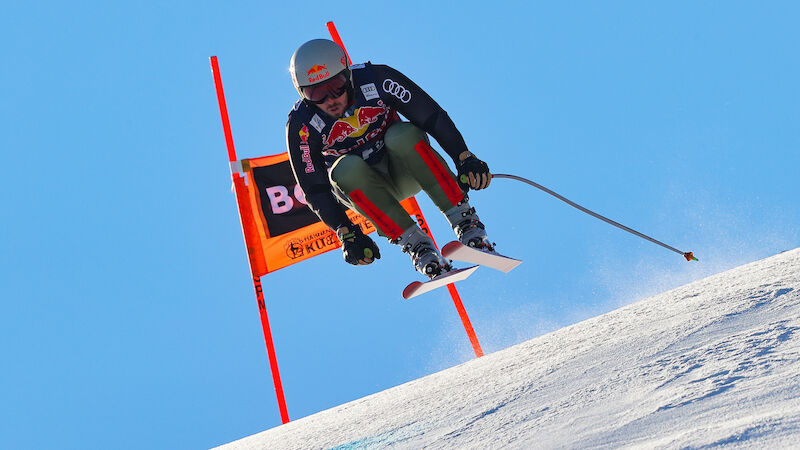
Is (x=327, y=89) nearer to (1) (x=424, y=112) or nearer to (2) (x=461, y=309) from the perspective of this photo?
(1) (x=424, y=112)

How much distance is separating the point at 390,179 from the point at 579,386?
6.60ft

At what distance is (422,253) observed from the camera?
419 cm

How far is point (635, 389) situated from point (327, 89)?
2.57m

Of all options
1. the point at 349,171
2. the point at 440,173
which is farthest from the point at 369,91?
the point at 440,173

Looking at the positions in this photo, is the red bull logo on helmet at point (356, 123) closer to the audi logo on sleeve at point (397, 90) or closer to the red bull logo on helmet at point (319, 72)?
the audi logo on sleeve at point (397, 90)

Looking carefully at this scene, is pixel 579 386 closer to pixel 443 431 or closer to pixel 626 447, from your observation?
pixel 443 431

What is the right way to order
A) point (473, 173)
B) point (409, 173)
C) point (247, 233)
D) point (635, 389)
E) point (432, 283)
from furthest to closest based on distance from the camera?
point (247, 233), point (409, 173), point (473, 173), point (432, 283), point (635, 389)

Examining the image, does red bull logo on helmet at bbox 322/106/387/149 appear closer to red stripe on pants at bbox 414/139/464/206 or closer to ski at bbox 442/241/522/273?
red stripe on pants at bbox 414/139/464/206

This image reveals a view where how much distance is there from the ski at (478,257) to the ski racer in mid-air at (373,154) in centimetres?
9

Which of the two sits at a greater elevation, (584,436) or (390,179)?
(390,179)

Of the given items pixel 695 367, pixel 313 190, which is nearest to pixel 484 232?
pixel 313 190

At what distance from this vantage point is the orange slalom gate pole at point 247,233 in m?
6.32

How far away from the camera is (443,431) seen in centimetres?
281

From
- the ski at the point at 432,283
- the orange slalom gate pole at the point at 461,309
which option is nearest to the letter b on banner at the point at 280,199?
the orange slalom gate pole at the point at 461,309
